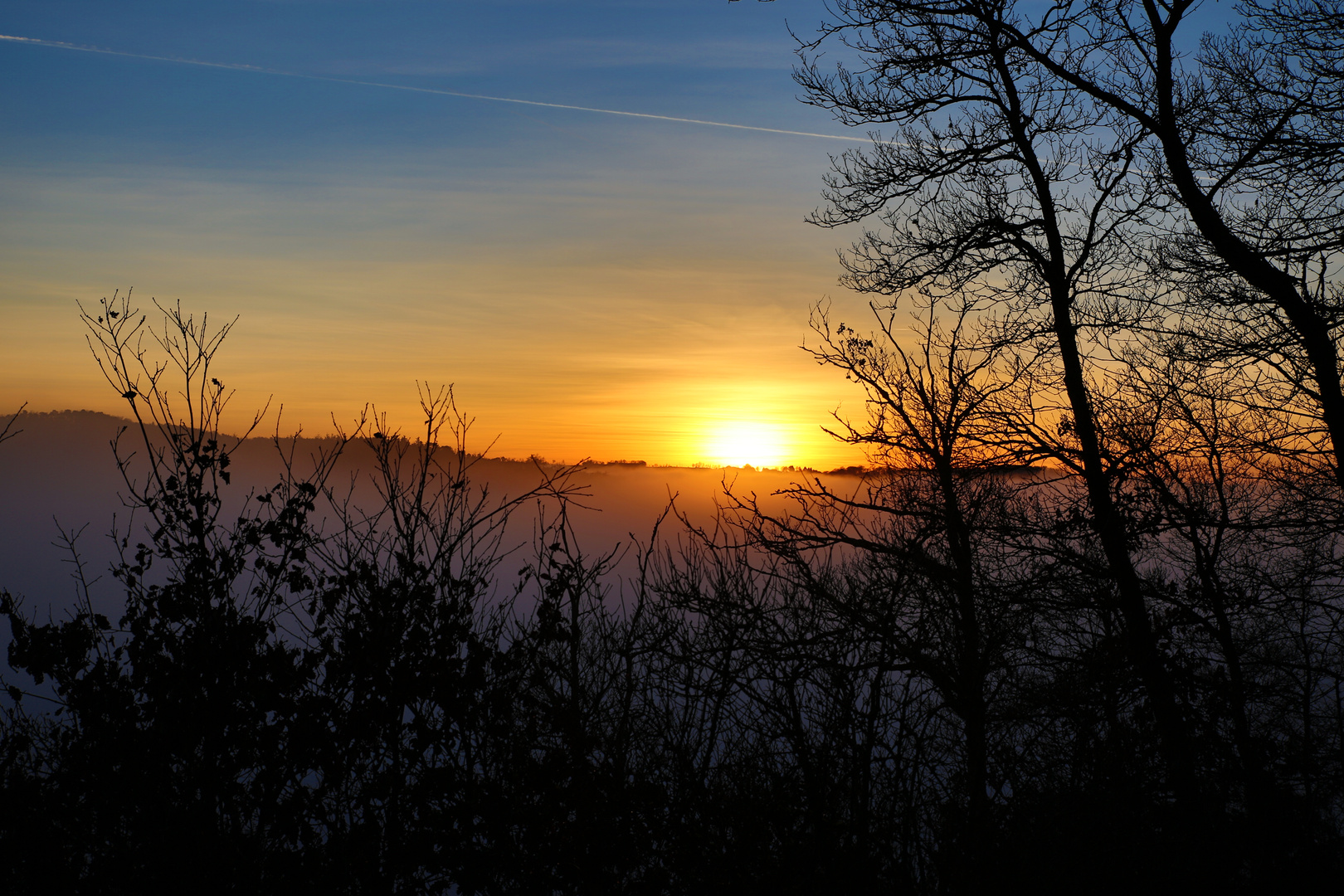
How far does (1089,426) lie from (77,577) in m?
11.9

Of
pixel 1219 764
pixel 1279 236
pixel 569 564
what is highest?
pixel 1279 236

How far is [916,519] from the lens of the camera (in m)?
14.5

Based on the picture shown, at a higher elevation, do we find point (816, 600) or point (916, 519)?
point (916, 519)

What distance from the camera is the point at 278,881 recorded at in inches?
286

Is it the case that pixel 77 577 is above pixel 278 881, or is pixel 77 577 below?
above

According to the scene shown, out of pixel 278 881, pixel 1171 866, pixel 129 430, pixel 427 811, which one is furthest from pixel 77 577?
→ pixel 1171 866

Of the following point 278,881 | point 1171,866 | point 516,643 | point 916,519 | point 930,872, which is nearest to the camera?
point 278,881

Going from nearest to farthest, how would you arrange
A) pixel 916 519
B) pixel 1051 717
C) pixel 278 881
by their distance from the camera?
pixel 278 881 < pixel 1051 717 < pixel 916 519

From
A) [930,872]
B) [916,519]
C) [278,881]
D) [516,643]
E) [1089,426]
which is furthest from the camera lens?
[916,519]

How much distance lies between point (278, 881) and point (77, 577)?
372 cm

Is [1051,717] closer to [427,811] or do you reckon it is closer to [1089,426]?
[1089,426]

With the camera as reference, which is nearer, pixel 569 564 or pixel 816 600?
pixel 569 564

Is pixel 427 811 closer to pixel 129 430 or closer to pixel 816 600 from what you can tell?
pixel 129 430

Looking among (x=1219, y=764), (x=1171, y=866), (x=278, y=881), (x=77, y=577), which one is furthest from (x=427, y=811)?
(x=1219, y=764)
